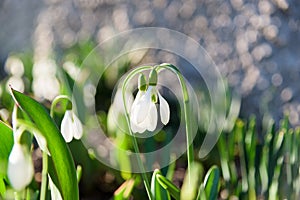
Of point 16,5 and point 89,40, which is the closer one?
point 89,40

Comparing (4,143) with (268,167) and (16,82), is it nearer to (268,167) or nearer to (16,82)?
(268,167)

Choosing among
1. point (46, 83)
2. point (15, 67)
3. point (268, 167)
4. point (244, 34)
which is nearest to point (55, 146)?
point (268, 167)

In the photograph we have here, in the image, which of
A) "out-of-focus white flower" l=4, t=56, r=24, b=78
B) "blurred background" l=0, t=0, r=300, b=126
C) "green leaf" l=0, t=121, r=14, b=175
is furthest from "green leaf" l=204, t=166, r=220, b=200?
"out-of-focus white flower" l=4, t=56, r=24, b=78

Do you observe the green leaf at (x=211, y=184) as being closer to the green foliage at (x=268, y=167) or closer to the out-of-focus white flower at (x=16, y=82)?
the green foliage at (x=268, y=167)

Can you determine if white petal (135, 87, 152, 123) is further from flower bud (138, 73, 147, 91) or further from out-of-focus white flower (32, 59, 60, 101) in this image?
out-of-focus white flower (32, 59, 60, 101)

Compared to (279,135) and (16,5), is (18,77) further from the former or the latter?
(279,135)

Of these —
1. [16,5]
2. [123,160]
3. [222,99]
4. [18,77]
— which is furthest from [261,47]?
[16,5]
